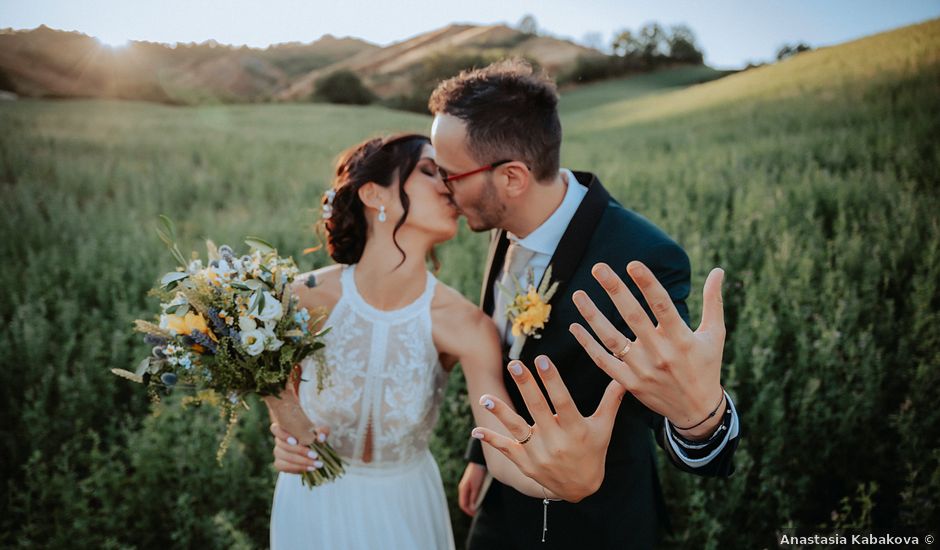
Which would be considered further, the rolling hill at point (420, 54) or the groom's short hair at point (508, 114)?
the rolling hill at point (420, 54)

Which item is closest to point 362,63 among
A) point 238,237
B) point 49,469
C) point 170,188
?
point 170,188

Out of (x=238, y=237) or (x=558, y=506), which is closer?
→ (x=558, y=506)

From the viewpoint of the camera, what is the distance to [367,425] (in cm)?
237

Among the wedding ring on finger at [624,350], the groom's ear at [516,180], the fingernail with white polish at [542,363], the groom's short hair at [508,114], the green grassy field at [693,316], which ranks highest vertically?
the groom's short hair at [508,114]

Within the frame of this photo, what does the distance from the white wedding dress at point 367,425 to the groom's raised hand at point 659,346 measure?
1218 mm

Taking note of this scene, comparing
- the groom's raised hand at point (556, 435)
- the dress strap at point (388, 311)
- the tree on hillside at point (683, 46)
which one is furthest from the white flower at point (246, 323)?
the tree on hillside at point (683, 46)

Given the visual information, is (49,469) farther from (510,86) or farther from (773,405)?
(773,405)

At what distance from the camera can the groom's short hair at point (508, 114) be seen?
250 centimetres

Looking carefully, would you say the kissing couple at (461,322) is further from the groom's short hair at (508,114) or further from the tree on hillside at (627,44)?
the tree on hillside at (627,44)

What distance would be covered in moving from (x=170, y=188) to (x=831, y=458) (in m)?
9.46

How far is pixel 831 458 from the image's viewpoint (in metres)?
3.56

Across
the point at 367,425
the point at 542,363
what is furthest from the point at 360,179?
the point at 542,363

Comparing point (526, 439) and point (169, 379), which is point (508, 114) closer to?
point (526, 439)

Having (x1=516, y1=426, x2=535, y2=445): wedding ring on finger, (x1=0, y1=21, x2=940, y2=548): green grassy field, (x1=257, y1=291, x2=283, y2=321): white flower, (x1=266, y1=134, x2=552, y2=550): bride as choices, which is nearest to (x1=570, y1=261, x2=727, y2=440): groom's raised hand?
(x1=516, y1=426, x2=535, y2=445): wedding ring on finger
